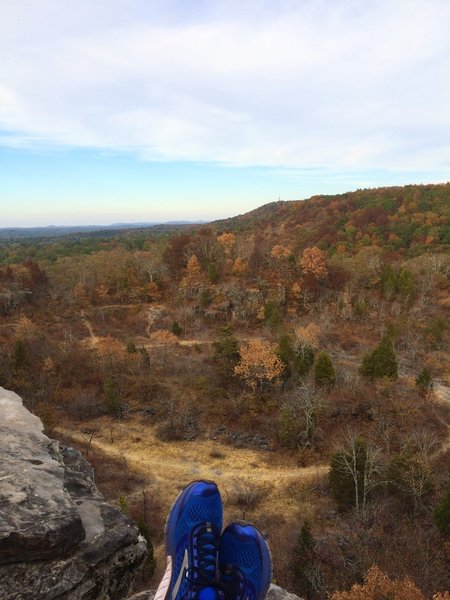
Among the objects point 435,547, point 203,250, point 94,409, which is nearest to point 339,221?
point 203,250

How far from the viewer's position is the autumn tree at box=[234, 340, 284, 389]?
94.6 feet

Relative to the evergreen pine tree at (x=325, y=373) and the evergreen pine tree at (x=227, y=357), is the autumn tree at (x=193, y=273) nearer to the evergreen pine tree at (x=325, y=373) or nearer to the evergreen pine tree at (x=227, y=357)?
the evergreen pine tree at (x=227, y=357)

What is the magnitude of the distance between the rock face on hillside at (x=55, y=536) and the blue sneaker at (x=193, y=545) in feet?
2.49

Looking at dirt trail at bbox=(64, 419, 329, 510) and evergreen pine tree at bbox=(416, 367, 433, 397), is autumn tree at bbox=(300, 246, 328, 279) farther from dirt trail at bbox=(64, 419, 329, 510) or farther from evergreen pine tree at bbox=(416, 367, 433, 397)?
dirt trail at bbox=(64, 419, 329, 510)

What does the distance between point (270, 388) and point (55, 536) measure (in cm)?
2665

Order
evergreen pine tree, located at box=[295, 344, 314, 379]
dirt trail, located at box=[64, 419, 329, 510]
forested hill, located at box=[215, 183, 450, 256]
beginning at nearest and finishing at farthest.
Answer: dirt trail, located at box=[64, 419, 329, 510] < evergreen pine tree, located at box=[295, 344, 314, 379] < forested hill, located at box=[215, 183, 450, 256]

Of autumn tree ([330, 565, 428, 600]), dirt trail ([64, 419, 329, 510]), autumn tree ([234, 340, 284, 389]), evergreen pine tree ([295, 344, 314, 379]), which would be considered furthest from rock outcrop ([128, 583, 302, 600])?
evergreen pine tree ([295, 344, 314, 379])

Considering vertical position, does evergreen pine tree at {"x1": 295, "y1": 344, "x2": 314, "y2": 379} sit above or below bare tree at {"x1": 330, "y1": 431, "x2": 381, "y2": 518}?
above

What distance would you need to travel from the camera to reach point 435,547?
14586 mm

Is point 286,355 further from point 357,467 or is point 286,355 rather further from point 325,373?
point 357,467

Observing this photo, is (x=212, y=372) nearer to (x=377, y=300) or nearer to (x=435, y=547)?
(x=435, y=547)

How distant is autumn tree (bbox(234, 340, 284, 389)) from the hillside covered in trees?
0.47 feet

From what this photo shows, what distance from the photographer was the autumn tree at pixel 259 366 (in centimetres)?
2883

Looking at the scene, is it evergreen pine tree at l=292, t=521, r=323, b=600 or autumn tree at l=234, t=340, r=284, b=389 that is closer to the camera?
evergreen pine tree at l=292, t=521, r=323, b=600
